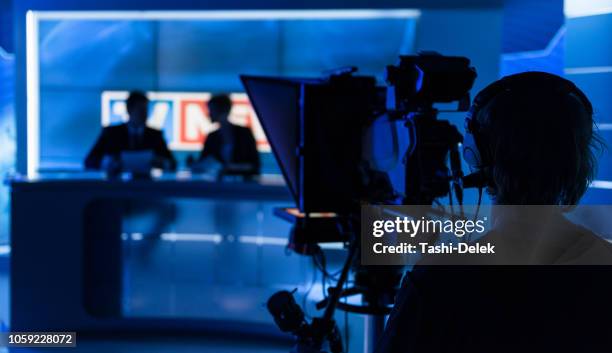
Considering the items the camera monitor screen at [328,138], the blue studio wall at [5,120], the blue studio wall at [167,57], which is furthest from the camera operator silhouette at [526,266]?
the blue studio wall at [167,57]

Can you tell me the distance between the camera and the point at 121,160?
3471mm

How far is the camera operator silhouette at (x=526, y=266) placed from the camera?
81 centimetres

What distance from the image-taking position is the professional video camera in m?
1.67

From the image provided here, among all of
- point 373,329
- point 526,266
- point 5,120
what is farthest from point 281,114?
point 5,120

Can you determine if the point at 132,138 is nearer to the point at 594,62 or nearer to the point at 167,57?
the point at 167,57

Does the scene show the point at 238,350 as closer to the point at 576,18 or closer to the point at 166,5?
the point at 576,18

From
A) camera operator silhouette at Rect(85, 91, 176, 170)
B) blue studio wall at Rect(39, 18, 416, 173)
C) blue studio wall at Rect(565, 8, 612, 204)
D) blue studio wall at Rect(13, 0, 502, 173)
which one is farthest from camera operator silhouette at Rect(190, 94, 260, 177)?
blue studio wall at Rect(565, 8, 612, 204)

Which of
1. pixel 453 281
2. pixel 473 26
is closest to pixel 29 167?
pixel 473 26

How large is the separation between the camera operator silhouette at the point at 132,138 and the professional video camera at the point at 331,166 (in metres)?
2.27

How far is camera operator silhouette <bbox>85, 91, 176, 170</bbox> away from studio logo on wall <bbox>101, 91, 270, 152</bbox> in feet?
6.45

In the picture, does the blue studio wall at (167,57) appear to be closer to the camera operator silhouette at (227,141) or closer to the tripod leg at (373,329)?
the camera operator silhouette at (227,141)

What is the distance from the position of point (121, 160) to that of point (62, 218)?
1.45ft

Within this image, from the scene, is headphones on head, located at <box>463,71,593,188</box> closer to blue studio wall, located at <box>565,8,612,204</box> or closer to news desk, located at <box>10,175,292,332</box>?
blue studio wall, located at <box>565,8,612,204</box>

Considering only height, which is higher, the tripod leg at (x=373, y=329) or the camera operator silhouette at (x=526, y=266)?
the camera operator silhouette at (x=526, y=266)
